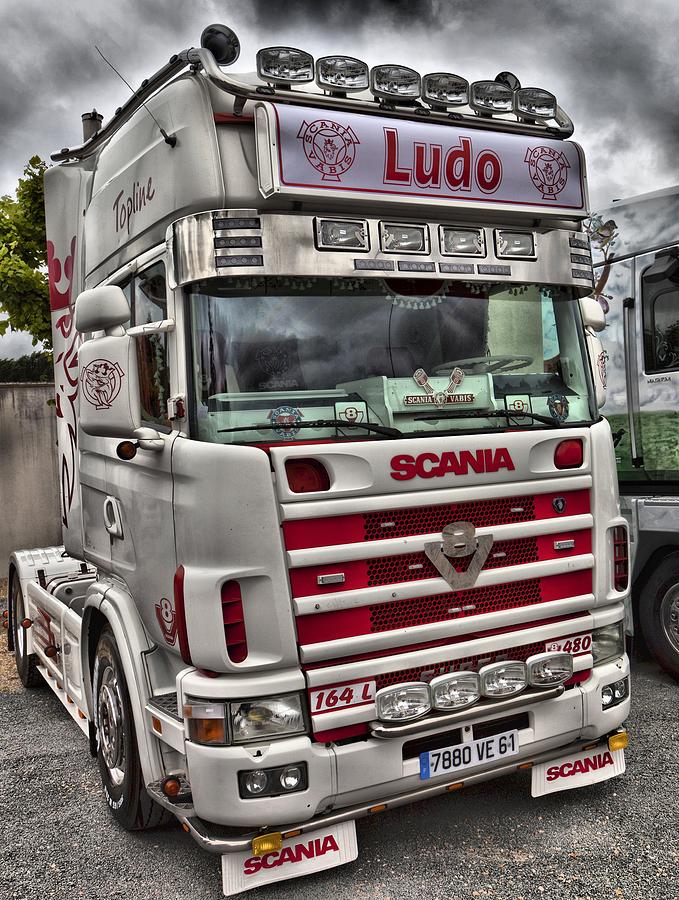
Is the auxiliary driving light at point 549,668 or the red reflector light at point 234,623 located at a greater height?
the red reflector light at point 234,623

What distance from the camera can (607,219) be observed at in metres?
6.07

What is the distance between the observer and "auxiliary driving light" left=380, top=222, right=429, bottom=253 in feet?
11.5

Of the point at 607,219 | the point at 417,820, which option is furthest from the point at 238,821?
the point at 607,219

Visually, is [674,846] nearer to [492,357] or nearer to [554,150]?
[492,357]

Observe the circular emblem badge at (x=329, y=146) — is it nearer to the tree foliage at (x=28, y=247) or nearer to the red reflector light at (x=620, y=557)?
the red reflector light at (x=620, y=557)

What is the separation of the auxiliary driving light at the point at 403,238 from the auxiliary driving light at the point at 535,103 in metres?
0.83

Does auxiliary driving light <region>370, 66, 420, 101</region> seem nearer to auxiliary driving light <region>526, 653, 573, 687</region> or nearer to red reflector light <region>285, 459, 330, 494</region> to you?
red reflector light <region>285, 459, 330, 494</region>

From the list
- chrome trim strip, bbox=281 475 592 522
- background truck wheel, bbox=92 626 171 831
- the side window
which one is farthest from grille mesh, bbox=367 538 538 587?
the side window

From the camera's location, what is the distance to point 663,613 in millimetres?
5727

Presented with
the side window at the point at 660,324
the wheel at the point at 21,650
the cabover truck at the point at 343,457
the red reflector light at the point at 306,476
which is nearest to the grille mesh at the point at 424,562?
the cabover truck at the point at 343,457

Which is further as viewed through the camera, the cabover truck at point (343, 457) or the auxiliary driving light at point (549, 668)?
the auxiliary driving light at point (549, 668)

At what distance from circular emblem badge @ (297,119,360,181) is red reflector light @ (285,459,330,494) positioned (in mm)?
1147

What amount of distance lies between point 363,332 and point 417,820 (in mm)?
2285

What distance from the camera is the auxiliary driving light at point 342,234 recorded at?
11.0 ft
